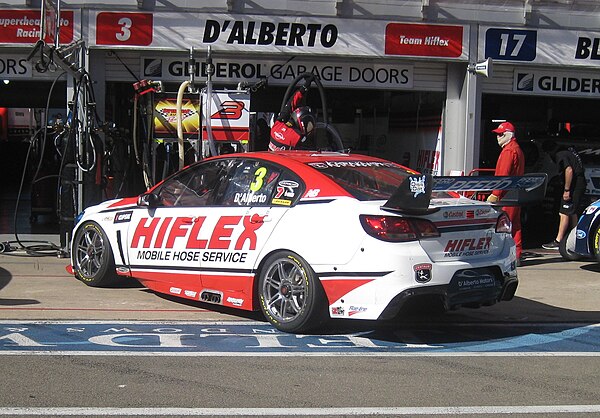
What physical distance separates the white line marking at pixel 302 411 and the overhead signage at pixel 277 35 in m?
8.41

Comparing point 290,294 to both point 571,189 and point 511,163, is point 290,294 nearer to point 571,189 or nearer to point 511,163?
point 511,163

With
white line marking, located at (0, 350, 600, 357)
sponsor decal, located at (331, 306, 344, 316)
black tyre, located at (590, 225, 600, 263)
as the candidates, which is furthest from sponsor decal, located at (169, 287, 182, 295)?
black tyre, located at (590, 225, 600, 263)

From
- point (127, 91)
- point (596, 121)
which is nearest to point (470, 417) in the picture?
point (127, 91)

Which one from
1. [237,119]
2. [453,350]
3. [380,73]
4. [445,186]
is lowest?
[453,350]

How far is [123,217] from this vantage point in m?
8.66

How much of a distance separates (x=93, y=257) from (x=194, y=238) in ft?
5.54

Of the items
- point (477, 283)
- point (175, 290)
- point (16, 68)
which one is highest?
point (16, 68)

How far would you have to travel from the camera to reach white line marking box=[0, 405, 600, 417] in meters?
4.98

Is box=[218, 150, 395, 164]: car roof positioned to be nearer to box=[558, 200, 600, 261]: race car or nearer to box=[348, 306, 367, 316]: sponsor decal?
box=[348, 306, 367, 316]: sponsor decal

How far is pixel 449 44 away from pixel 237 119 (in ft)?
12.3

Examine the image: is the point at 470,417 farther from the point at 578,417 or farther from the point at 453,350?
the point at 453,350

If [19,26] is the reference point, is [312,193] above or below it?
below

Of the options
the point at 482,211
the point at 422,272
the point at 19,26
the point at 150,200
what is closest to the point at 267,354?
the point at 422,272

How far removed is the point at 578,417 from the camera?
16.7 feet
